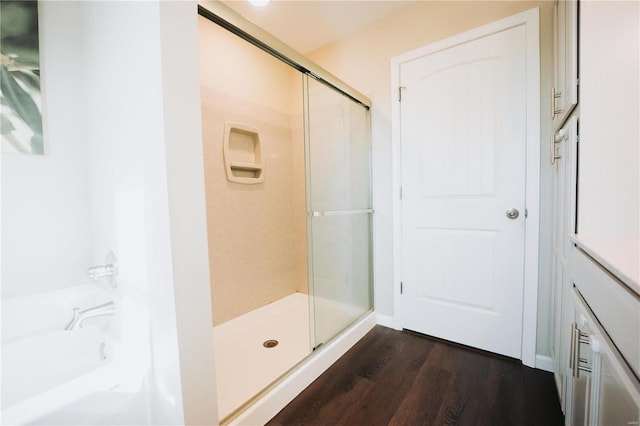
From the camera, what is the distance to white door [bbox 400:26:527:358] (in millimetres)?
1691

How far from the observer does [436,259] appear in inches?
78.9

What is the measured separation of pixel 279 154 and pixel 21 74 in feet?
5.71

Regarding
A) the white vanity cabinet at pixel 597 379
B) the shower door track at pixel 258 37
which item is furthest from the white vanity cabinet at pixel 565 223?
the shower door track at pixel 258 37

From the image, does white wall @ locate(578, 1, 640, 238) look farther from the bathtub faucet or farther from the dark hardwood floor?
the bathtub faucet

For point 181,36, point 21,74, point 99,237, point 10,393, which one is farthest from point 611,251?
point 21,74

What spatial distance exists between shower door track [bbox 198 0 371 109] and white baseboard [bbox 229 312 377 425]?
1730 millimetres

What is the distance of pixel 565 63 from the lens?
46.2 inches

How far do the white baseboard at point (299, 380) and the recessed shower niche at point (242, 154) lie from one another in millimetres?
1489

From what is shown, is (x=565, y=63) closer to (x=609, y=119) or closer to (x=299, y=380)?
→ (x=609, y=119)

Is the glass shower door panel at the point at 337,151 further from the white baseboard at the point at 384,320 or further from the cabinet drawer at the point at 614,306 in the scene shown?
the cabinet drawer at the point at 614,306

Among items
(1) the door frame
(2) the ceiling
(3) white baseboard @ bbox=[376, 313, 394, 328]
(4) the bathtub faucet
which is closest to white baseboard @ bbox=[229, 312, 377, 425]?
(3) white baseboard @ bbox=[376, 313, 394, 328]

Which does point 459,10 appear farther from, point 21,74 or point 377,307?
point 21,74

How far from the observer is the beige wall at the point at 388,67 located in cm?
161

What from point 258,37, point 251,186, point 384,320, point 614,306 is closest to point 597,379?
point 614,306
